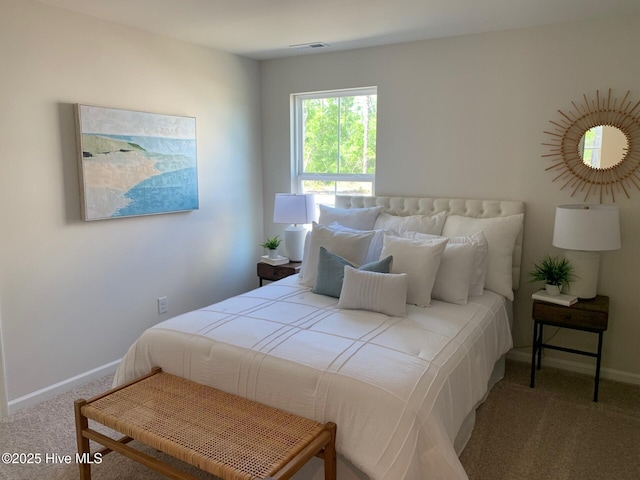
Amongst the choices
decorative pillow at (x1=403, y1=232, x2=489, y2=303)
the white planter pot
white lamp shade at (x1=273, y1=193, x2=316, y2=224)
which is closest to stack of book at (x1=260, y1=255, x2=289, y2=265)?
white lamp shade at (x1=273, y1=193, x2=316, y2=224)

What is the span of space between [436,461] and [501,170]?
229 centimetres

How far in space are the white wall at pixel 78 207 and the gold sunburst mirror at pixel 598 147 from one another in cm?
263

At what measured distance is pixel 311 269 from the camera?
3178mm

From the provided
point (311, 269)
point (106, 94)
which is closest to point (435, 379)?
point (311, 269)

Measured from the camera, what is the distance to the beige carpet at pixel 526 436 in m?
2.27

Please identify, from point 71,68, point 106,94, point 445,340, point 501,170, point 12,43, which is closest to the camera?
point 445,340

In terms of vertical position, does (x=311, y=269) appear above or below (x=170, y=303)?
above

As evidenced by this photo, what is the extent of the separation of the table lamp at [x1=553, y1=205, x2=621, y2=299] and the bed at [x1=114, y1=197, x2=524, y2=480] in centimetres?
35

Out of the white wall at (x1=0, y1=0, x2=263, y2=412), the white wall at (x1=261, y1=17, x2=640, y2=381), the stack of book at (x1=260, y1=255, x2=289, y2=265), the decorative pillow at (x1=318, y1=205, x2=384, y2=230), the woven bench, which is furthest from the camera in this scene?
the stack of book at (x1=260, y1=255, x2=289, y2=265)

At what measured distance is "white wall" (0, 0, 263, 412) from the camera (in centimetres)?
272

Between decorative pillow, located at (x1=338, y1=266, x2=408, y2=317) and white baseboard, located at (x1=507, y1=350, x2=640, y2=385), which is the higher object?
decorative pillow, located at (x1=338, y1=266, x2=408, y2=317)

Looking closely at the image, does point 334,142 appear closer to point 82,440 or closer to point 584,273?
point 584,273

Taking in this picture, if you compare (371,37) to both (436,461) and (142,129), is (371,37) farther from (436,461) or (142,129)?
(436,461)

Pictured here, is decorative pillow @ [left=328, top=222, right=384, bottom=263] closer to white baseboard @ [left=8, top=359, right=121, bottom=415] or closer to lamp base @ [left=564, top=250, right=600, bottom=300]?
lamp base @ [left=564, top=250, right=600, bottom=300]
